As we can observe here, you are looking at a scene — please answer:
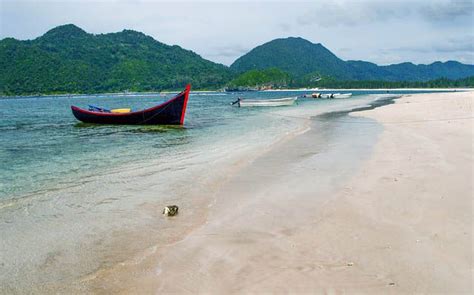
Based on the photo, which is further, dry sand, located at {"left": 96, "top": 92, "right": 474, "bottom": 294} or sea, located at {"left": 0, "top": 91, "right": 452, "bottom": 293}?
sea, located at {"left": 0, "top": 91, "right": 452, "bottom": 293}

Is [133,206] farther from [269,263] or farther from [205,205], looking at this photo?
[269,263]

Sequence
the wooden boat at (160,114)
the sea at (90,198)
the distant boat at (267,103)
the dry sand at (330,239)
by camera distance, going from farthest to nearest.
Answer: the distant boat at (267,103)
the wooden boat at (160,114)
the sea at (90,198)
the dry sand at (330,239)

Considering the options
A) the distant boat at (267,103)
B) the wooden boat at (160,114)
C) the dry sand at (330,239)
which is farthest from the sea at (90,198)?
the distant boat at (267,103)

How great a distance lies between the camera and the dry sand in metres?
4.35

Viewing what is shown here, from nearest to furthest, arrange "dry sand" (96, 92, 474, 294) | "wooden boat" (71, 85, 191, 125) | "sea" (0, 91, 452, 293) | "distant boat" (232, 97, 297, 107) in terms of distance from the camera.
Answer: "dry sand" (96, 92, 474, 294) < "sea" (0, 91, 452, 293) < "wooden boat" (71, 85, 191, 125) < "distant boat" (232, 97, 297, 107)

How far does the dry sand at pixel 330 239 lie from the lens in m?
4.35

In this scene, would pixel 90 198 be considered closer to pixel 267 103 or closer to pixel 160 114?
pixel 160 114

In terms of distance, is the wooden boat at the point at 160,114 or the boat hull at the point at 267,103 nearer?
the wooden boat at the point at 160,114

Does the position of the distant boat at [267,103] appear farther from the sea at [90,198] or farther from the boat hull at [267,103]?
the sea at [90,198]

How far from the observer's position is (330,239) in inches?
219

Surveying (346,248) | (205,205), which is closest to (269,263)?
(346,248)

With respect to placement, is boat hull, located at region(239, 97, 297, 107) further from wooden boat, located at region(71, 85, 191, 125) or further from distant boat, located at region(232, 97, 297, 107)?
wooden boat, located at region(71, 85, 191, 125)

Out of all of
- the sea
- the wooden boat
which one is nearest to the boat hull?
the wooden boat

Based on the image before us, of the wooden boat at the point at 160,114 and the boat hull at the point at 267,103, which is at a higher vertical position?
the wooden boat at the point at 160,114
